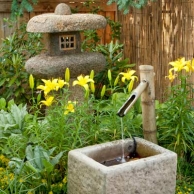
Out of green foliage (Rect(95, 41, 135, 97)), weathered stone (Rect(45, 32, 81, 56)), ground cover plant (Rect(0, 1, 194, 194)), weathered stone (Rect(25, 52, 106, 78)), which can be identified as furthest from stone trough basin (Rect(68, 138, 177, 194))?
green foliage (Rect(95, 41, 135, 97))

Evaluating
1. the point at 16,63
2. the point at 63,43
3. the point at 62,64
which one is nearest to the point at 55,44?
the point at 63,43

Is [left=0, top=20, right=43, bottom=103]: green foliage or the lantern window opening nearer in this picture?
the lantern window opening

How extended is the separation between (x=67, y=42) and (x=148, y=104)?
144cm

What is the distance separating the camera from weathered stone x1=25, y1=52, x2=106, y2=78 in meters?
3.97

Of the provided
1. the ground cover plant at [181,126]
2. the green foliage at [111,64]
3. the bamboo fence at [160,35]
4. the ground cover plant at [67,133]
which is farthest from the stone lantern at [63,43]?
the ground cover plant at [181,126]

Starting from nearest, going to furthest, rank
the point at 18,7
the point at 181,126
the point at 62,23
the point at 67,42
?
1. the point at 181,126
2. the point at 62,23
3. the point at 67,42
4. the point at 18,7

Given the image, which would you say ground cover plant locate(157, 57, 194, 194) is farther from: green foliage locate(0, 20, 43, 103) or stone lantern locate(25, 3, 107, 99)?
green foliage locate(0, 20, 43, 103)

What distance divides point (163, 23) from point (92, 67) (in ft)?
3.32

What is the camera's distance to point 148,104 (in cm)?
292

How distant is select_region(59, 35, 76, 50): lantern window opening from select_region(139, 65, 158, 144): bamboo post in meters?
1.34

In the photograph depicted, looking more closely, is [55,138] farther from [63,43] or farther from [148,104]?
[63,43]

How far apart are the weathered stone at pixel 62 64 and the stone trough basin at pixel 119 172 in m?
1.43

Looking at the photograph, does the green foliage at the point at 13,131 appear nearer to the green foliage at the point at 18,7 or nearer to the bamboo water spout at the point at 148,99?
the bamboo water spout at the point at 148,99

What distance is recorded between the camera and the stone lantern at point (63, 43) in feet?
12.6
